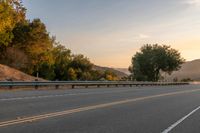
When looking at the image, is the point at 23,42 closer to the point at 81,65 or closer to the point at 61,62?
the point at 61,62

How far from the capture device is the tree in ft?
360

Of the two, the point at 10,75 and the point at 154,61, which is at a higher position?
the point at 154,61

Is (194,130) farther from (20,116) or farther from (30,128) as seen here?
(20,116)

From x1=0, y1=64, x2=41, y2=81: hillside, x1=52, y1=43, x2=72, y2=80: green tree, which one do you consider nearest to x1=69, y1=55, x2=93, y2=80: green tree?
x1=52, y1=43, x2=72, y2=80: green tree

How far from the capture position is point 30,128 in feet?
40.0

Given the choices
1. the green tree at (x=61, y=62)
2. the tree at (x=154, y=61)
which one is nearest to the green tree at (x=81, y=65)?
the green tree at (x=61, y=62)

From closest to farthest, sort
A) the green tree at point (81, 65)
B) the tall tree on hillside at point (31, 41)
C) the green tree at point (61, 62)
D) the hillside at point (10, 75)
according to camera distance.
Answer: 1. the hillside at point (10, 75)
2. the tall tree on hillside at point (31, 41)
3. the green tree at point (61, 62)
4. the green tree at point (81, 65)

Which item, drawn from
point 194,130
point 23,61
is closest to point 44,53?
point 23,61

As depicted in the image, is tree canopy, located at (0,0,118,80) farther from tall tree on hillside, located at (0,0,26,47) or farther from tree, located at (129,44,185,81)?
tree, located at (129,44,185,81)

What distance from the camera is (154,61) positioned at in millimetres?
112250

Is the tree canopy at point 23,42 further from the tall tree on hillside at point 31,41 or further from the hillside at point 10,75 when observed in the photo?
the hillside at point 10,75

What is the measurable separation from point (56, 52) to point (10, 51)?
28.6 meters

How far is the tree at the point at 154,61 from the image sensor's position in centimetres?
10962

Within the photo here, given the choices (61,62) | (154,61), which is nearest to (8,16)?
(61,62)
